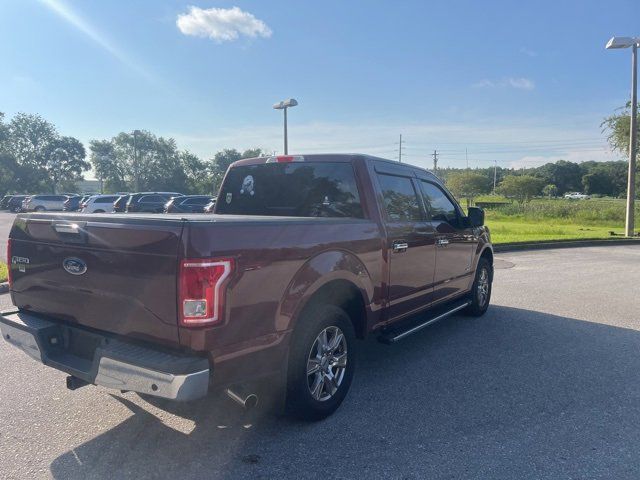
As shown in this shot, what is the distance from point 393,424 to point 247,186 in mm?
2696

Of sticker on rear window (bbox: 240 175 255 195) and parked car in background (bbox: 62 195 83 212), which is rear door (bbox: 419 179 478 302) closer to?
sticker on rear window (bbox: 240 175 255 195)

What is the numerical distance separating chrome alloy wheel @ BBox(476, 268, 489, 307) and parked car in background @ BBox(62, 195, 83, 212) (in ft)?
125

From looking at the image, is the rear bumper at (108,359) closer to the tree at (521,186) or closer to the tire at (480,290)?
the tire at (480,290)

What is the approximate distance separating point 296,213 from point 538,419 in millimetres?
2630

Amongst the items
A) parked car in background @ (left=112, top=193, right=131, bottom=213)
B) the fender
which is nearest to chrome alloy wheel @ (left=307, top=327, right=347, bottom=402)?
the fender

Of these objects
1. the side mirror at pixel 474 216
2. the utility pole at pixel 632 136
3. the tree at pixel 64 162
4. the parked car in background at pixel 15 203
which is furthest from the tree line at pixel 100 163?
the side mirror at pixel 474 216

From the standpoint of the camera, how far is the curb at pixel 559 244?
49.0 ft

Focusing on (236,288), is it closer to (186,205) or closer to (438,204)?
(438,204)

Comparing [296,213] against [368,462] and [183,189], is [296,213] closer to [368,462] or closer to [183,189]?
[368,462]

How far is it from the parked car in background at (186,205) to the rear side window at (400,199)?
64.7 ft

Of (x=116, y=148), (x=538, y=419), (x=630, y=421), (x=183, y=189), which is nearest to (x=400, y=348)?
(x=538, y=419)

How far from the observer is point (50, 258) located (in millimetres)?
3324

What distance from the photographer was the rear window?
14.4 feet

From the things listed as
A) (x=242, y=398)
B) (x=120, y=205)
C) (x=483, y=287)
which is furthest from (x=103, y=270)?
(x=120, y=205)
